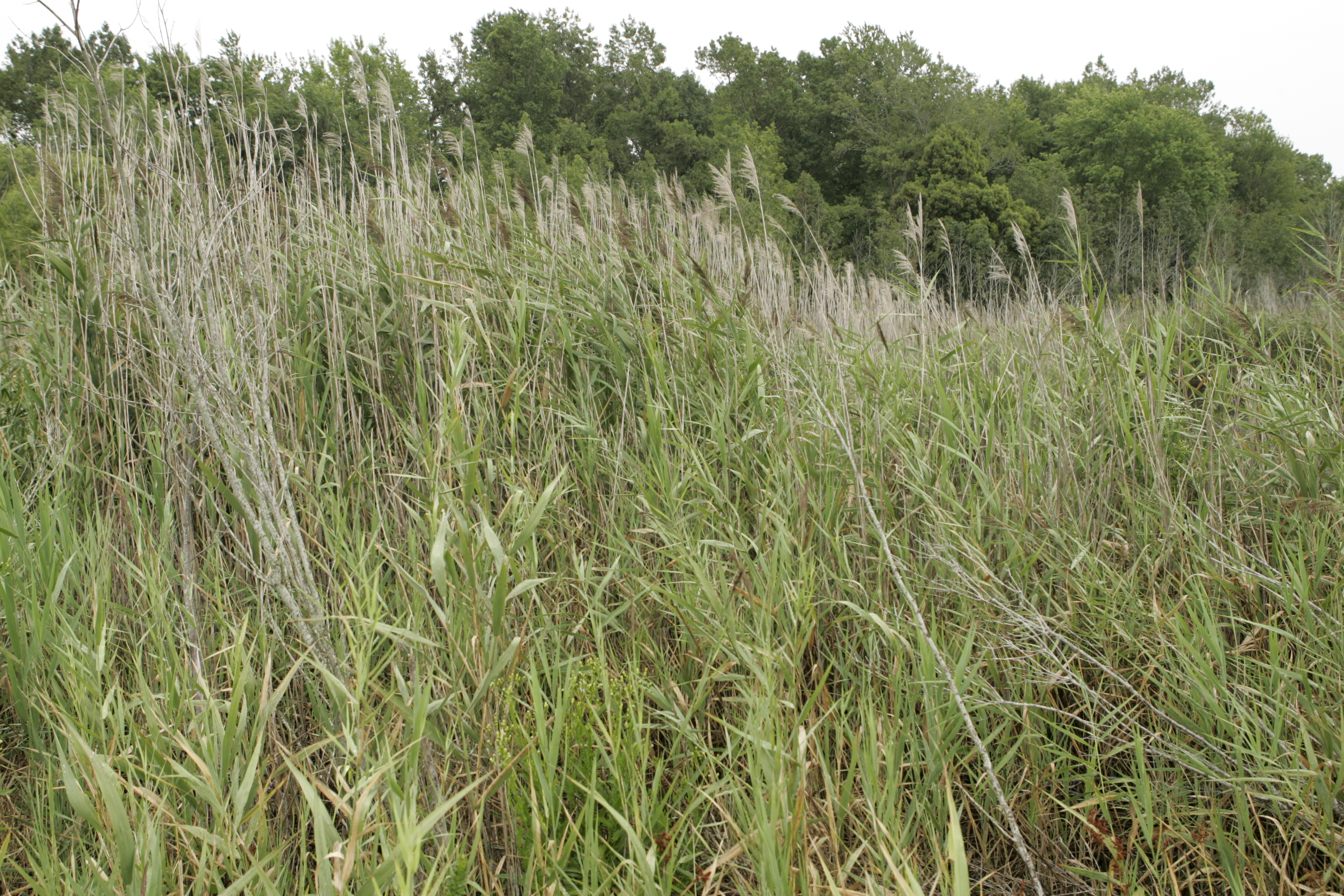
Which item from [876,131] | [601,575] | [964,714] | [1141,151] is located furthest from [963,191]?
[964,714]

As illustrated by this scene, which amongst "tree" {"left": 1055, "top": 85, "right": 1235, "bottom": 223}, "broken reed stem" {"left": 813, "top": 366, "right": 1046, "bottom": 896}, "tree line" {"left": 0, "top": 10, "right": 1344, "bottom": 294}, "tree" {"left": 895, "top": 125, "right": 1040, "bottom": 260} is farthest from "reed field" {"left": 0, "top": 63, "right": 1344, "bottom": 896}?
"tree" {"left": 1055, "top": 85, "right": 1235, "bottom": 223}

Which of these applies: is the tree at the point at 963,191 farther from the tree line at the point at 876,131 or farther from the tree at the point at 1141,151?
the tree at the point at 1141,151

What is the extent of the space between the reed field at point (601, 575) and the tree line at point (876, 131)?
402 inches

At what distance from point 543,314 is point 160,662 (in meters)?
1.55

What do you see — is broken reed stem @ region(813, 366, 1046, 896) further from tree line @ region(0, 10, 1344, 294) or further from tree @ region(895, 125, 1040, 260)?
tree @ region(895, 125, 1040, 260)

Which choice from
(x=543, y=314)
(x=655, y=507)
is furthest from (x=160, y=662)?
(x=543, y=314)

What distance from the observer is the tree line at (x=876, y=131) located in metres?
22.8

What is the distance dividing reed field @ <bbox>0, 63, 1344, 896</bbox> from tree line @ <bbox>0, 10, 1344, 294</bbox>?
10215 mm

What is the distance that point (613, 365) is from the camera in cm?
269

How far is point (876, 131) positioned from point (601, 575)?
1601 inches

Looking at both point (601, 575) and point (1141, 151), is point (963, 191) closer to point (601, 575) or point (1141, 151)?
point (1141, 151)

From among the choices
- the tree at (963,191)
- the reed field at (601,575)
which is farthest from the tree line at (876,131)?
the reed field at (601,575)

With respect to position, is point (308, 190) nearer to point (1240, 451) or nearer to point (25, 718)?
point (25, 718)

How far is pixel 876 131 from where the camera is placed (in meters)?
37.5
